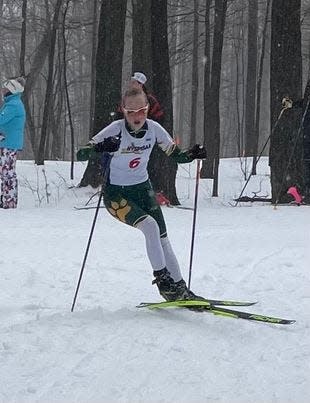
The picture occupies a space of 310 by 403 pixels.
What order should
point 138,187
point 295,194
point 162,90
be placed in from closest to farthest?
point 138,187 → point 295,194 → point 162,90

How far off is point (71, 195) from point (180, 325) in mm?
8613

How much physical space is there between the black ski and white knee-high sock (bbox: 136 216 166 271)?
32 centimetres

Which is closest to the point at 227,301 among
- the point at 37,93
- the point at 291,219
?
the point at 291,219

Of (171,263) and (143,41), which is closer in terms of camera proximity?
(171,263)

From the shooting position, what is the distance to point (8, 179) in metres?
11.3

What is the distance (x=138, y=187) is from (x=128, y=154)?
30cm

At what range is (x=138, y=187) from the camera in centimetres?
582

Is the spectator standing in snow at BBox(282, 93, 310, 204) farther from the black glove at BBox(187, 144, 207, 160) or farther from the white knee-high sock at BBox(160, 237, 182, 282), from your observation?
the white knee-high sock at BBox(160, 237, 182, 282)

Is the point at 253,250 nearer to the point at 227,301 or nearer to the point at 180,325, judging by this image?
the point at 227,301

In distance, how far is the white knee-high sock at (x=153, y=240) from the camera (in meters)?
5.68

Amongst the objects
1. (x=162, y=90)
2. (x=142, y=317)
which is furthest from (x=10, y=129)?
(x=142, y=317)

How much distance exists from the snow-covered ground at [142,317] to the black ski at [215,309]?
0.05 m

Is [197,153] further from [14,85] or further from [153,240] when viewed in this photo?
[14,85]

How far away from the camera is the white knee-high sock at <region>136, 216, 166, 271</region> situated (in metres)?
5.68
